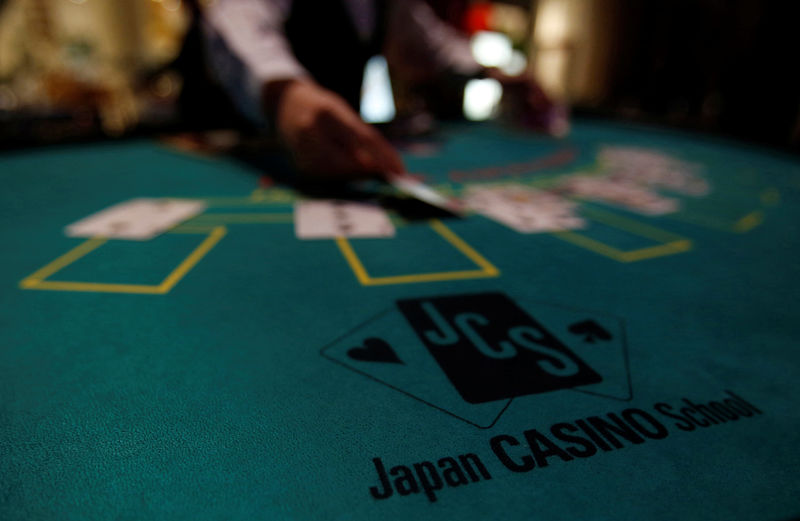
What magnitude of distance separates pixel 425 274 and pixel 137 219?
1.05 metres

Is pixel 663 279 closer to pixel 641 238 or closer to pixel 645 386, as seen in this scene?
pixel 641 238

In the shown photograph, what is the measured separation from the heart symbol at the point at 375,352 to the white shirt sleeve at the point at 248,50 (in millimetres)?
1483

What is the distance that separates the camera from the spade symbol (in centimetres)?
94

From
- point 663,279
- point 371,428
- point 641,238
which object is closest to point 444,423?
point 371,428

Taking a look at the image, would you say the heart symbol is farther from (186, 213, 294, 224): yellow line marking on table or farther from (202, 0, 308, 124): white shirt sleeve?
(202, 0, 308, 124): white shirt sleeve

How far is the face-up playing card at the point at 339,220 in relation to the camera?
1.47m

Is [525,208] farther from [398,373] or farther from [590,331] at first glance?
[398,373]

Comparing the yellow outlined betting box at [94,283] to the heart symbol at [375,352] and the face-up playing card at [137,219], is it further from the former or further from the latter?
the heart symbol at [375,352]

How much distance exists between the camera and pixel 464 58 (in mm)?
3316

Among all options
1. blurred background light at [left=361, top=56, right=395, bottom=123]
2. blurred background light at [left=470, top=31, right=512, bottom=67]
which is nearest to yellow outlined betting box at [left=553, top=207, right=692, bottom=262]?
blurred background light at [left=361, top=56, right=395, bottom=123]

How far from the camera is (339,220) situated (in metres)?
1.58

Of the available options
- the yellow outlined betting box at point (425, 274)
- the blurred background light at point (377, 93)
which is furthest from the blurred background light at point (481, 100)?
the yellow outlined betting box at point (425, 274)

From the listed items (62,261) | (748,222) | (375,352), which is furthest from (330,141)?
(748,222)

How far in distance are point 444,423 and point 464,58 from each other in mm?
3173
